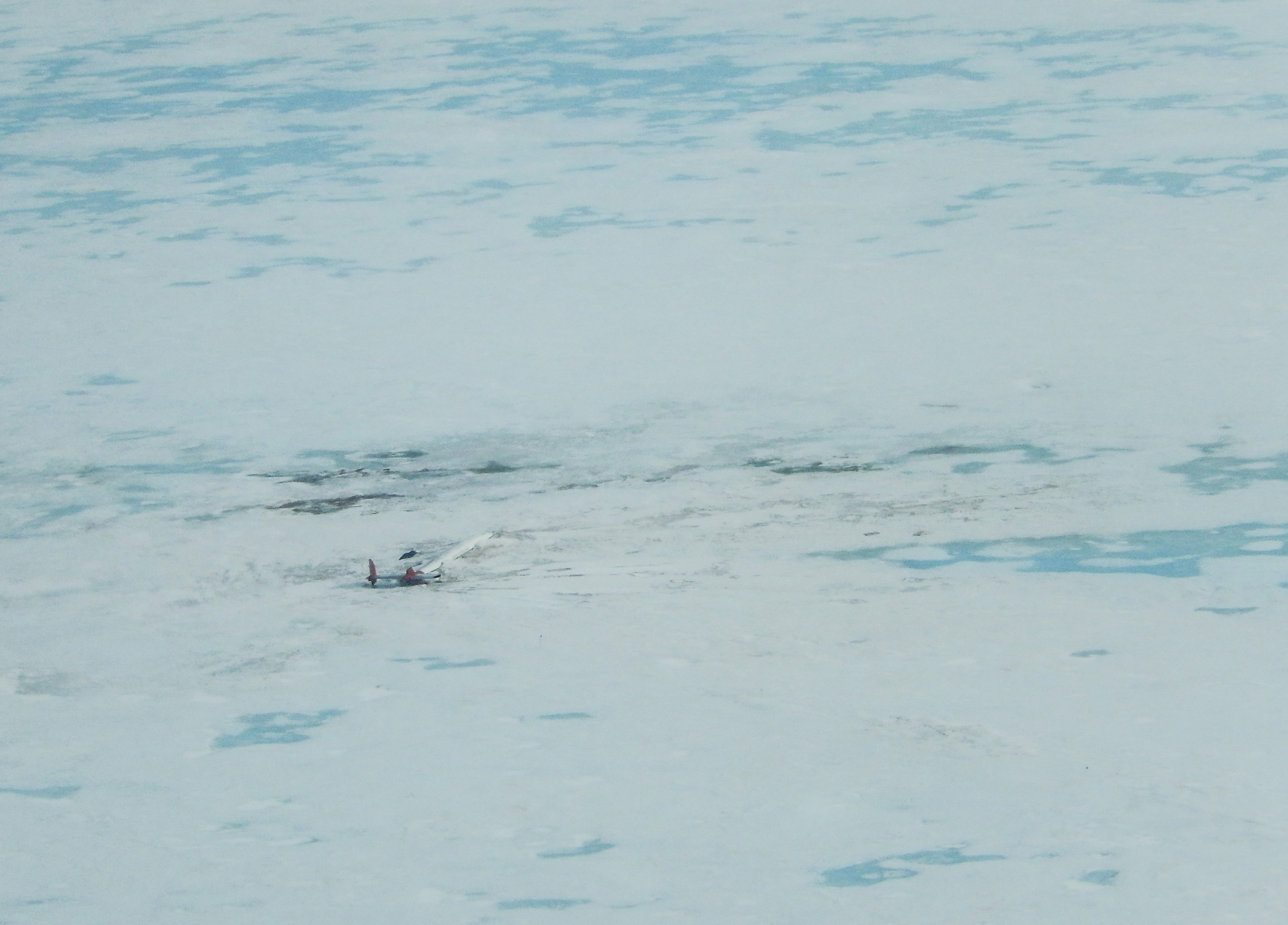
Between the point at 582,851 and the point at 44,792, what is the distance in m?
1.06

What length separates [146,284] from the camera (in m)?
6.91

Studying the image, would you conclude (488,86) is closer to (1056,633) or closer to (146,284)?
(146,284)

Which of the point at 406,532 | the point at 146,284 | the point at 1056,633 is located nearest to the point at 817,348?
the point at 406,532

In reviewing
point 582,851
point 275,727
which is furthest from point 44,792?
point 582,851

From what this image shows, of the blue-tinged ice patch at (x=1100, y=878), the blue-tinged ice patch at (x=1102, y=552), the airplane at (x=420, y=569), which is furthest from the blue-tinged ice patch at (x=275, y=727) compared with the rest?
the blue-tinged ice patch at (x=1100, y=878)

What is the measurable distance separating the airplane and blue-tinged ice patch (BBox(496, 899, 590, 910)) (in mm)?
1403

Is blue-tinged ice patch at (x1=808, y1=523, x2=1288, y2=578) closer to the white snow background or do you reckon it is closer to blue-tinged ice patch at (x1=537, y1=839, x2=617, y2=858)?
the white snow background

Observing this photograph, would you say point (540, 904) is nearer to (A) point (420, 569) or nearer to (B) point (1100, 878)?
(B) point (1100, 878)

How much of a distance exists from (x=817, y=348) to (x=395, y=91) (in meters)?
5.82

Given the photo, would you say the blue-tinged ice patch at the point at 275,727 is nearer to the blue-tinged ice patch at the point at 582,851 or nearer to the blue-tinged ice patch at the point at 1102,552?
the blue-tinged ice patch at the point at 582,851

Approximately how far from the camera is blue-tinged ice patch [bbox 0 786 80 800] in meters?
3.03

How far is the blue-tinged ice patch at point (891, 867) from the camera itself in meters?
2.59

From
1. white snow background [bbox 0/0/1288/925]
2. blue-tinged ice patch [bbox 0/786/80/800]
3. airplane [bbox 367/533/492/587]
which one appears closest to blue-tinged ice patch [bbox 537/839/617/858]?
white snow background [bbox 0/0/1288/925]

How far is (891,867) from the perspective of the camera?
262 cm
